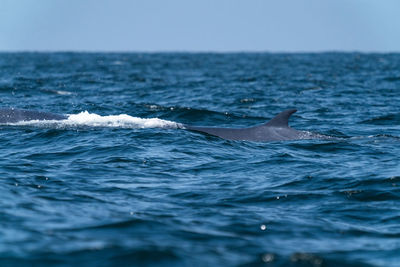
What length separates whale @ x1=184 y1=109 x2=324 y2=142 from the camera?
14836 millimetres

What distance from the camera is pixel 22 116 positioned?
1673 cm

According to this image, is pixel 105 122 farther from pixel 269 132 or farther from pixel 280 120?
pixel 280 120

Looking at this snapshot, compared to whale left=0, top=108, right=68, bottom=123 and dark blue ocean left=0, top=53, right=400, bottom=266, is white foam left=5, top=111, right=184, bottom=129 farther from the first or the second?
whale left=0, top=108, right=68, bottom=123

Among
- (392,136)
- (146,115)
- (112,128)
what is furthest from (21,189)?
(146,115)

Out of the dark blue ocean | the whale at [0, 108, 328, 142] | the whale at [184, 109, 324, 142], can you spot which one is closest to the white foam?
the dark blue ocean

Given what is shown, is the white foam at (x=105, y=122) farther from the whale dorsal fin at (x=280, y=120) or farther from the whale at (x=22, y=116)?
the whale dorsal fin at (x=280, y=120)

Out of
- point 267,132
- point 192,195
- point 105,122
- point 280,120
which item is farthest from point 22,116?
point 192,195

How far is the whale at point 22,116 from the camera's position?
16.6 metres

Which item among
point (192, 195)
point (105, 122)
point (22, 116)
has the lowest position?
point (192, 195)

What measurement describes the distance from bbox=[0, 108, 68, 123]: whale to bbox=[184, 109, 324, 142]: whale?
14.7 feet

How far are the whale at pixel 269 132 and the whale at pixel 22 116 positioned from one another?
448 cm

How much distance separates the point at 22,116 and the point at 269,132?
690cm

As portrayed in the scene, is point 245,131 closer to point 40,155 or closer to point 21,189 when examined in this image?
point 40,155

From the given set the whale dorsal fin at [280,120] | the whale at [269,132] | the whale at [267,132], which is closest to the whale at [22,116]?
the whale at [267,132]
